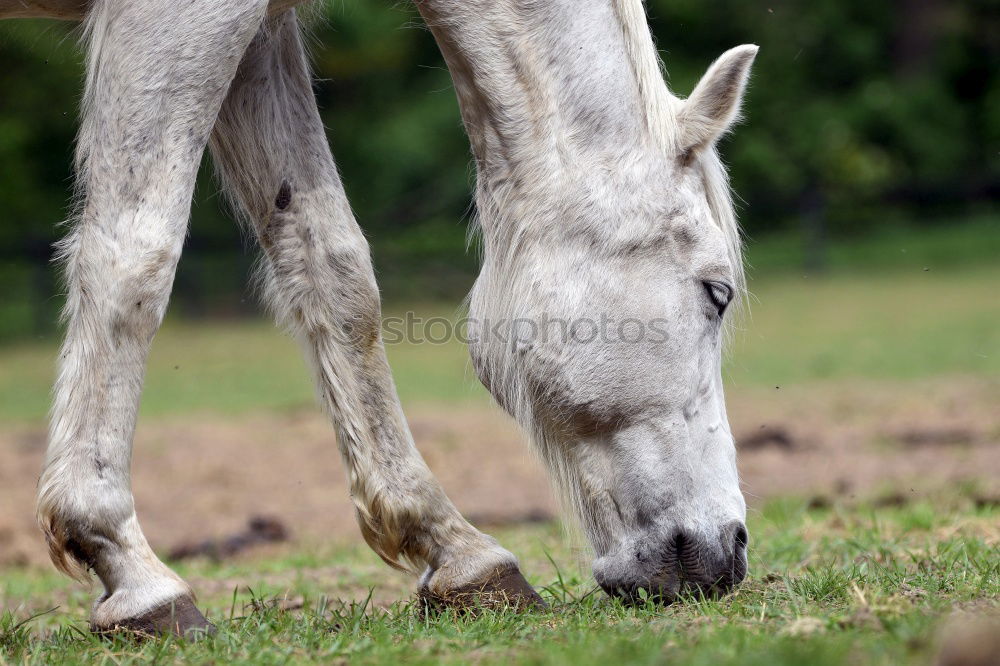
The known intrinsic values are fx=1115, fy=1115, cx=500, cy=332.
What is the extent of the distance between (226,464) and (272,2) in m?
4.41

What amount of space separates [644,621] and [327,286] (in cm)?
136

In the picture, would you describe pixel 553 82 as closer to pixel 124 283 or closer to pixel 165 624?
pixel 124 283

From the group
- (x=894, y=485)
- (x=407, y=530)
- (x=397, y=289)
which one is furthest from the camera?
(x=397, y=289)

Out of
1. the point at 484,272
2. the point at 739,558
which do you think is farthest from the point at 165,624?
the point at 739,558

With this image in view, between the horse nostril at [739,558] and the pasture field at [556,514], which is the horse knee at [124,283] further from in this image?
the horse nostril at [739,558]

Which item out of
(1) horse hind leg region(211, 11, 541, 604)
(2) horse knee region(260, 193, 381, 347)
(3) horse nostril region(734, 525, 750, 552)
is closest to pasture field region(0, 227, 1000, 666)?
(3) horse nostril region(734, 525, 750, 552)

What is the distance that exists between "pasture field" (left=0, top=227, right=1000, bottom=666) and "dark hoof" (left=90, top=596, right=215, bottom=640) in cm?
6

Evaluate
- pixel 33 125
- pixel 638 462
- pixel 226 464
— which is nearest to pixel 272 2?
pixel 638 462

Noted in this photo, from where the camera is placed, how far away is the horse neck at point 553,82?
10.1ft

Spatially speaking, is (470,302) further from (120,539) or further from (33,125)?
(33,125)

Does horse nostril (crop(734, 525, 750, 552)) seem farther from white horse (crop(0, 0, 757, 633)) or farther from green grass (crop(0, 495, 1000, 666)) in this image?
green grass (crop(0, 495, 1000, 666))

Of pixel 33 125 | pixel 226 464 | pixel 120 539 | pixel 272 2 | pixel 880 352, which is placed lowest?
pixel 880 352

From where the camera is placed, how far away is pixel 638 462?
291 centimetres

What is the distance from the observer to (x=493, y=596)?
2.97 m
